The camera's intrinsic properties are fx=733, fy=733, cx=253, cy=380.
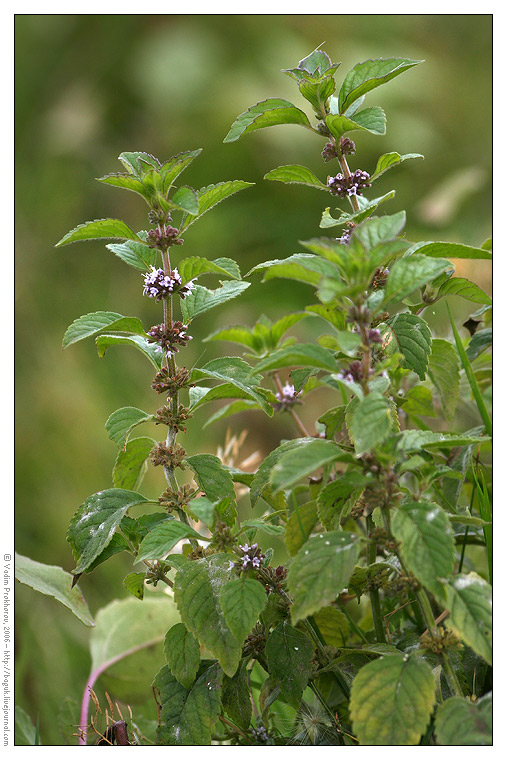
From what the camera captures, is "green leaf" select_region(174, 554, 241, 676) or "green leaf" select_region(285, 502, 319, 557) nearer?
"green leaf" select_region(174, 554, 241, 676)

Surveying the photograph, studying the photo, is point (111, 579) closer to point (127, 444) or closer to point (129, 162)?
point (127, 444)

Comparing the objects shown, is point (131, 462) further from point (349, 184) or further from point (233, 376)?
point (349, 184)

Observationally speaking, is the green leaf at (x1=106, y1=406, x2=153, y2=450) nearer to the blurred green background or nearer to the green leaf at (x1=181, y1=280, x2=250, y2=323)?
the green leaf at (x1=181, y1=280, x2=250, y2=323)

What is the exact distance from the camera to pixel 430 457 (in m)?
0.61

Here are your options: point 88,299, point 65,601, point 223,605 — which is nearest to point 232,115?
point 88,299

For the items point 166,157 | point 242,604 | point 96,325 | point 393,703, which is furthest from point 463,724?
point 166,157

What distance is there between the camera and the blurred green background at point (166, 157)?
149cm

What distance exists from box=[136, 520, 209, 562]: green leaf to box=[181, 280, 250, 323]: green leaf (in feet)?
0.54

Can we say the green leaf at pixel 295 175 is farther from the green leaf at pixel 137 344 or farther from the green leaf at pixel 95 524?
the green leaf at pixel 95 524

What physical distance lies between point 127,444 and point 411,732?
31cm

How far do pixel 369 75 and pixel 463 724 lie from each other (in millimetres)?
465

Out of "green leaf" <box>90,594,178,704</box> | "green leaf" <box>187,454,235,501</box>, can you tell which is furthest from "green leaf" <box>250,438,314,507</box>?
"green leaf" <box>90,594,178,704</box>

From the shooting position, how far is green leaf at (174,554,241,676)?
1.62ft

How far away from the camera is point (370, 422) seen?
0.42m
